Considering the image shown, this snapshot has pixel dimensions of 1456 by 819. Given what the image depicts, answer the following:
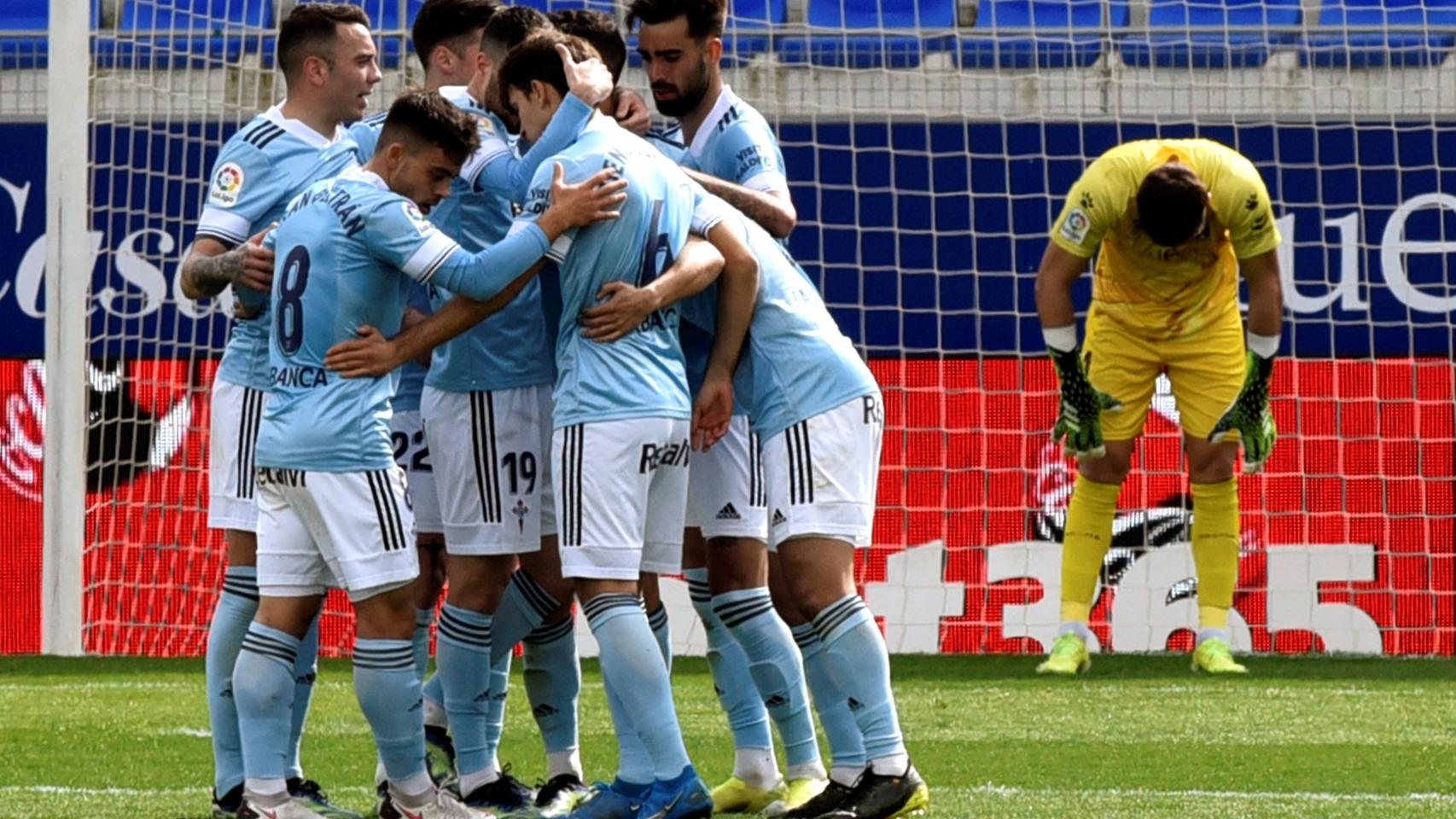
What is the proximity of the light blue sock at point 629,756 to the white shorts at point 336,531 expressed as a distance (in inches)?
19.2

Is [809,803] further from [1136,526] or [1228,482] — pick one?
[1136,526]

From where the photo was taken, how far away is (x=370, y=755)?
561cm

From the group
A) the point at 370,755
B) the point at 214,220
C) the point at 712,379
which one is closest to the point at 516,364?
the point at 712,379

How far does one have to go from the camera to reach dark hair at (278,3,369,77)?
4.84m

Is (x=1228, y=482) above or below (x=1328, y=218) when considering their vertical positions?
below

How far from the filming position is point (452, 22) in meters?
5.20

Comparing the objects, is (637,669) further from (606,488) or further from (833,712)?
(833,712)

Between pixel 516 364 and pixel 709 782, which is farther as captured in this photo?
pixel 709 782

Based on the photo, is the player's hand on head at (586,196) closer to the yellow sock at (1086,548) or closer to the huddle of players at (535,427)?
the huddle of players at (535,427)

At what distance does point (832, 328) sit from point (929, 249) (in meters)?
5.18

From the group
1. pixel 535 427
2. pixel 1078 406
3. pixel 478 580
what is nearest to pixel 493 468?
pixel 535 427

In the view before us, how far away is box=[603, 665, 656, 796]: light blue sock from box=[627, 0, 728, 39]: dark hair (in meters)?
1.53

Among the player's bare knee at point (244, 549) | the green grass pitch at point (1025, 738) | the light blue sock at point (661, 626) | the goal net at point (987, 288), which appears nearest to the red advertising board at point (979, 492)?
the goal net at point (987, 288)

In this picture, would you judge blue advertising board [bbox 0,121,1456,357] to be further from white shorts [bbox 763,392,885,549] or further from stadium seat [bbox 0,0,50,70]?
white shorts [bbox 763,392,885,549]
